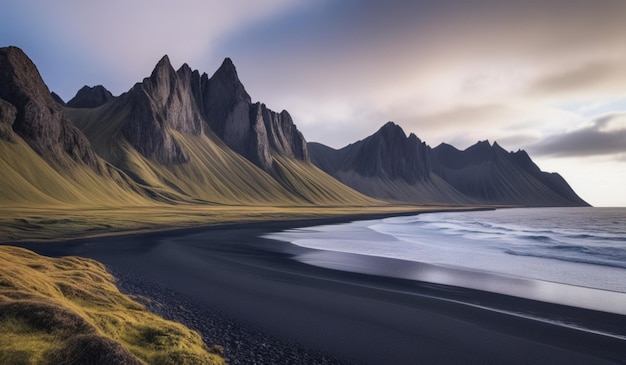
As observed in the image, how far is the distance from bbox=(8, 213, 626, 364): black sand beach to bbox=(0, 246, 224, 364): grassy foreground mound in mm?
1658

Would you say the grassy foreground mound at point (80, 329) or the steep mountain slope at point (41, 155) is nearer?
the grassy foreground mound at point (80, 329)

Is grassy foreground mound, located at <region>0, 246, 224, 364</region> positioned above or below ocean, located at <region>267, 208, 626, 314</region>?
above

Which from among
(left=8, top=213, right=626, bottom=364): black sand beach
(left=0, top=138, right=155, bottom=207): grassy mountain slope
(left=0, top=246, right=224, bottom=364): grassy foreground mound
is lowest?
(left=8, top=213, right=626, bottom=364): black sand beach

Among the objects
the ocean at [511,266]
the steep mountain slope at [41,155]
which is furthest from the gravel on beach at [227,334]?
the steep mountain slope at [41,155]

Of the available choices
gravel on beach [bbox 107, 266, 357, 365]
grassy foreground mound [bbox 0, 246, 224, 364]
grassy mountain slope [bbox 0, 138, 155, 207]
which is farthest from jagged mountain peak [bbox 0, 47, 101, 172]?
grassy foreground mound [bbox 0, 246, 224, 364]

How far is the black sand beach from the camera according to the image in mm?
12969

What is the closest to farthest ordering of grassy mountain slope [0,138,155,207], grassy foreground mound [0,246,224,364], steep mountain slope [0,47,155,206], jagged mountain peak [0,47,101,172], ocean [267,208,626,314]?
grassy foreground mound [0,246,224,364]
ocean [267,208,626,314]
grassy mountain slope [0,138,155,207]
steep mountain slope [0,47,155,206]
jagged mountain peak [0,47,101,172]

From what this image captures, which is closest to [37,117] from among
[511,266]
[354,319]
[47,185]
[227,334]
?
[47,185]

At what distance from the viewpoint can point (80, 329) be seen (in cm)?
1095

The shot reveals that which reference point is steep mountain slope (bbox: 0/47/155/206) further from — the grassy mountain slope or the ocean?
the ocean

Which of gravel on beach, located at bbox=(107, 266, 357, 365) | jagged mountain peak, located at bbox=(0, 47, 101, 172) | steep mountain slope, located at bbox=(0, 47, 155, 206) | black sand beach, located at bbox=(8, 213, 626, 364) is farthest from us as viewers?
jagged mountain peak, located at bbox=(0, 47, 101, 172)

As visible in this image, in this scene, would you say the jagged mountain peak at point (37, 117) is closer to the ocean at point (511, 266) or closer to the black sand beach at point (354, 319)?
the black sand beach at point (354, 319)

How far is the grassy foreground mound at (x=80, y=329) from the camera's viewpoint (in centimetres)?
940

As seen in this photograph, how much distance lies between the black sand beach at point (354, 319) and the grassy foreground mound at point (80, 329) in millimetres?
1658
